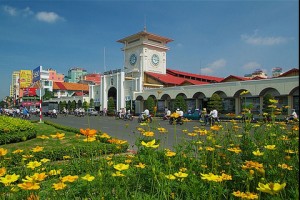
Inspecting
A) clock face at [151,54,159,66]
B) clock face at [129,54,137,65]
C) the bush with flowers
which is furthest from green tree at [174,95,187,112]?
the bush with flowers

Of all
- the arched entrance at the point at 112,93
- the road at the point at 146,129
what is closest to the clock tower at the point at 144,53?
the arched entrance at the point at 112,93

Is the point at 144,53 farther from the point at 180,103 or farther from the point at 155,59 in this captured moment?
the point at 180,103

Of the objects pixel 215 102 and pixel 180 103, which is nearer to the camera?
pixel 215 102

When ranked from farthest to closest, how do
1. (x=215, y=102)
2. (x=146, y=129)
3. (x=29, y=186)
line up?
(x=215, y=102) < (x=146, y=129) < (x=29, y=186)

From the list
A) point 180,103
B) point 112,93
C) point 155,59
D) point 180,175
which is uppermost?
point 155,59

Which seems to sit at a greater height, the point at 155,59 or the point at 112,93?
the point at 155,59

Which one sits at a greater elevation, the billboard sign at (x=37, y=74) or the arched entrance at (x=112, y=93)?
the billboard sign at (x=37, y=74)

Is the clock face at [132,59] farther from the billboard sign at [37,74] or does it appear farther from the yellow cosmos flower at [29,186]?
the yellow cosmos flower at [29,186]

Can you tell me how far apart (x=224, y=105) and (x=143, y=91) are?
42.7 ft

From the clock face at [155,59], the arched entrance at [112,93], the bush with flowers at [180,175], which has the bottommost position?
the bush with flowers at [180,175]

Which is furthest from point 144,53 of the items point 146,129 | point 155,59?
point 146,129

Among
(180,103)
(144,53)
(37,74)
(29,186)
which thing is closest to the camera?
(29,186)

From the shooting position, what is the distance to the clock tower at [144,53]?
41.8m

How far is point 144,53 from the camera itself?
41.9m
